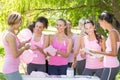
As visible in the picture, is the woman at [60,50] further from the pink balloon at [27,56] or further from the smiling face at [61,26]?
the pink balloon at [27,56]

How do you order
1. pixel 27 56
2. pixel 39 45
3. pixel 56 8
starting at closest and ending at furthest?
pixel 27 56 < pixel 39 45 < pixel 56 8

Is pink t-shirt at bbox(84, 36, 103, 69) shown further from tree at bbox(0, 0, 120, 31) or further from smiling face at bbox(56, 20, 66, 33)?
tree at bbox(0, 0, 120, 31)

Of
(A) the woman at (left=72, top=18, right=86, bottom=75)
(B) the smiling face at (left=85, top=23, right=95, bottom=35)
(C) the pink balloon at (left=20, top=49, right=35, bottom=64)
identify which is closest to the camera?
(C) the pink balloon at (left=20, top=49, right=35, bottom=64)

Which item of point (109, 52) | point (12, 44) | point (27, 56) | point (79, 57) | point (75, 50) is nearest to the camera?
point (12, 44)

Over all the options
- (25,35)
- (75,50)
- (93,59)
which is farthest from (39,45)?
(93,59)

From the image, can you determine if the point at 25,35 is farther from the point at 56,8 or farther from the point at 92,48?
the point at 56,8

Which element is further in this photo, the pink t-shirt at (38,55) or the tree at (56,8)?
the tree at (56,8)

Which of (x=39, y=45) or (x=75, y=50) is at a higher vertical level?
(x=39, y=45)

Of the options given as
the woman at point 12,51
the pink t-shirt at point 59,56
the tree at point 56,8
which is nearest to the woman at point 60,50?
the pink t-shirt at point 59,56

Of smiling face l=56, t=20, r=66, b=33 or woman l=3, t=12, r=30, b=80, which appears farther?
smiling face l=56, t=20, r=66, b=33

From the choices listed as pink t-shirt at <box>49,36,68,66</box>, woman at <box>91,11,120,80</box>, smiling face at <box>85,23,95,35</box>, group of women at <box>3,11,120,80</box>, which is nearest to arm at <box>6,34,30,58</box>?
group of women at <box>3,11,120,80</box>

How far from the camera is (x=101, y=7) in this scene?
36.9ft

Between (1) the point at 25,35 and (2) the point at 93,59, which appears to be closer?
(2) the point at 93,59

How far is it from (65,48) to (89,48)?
494 millimetres
